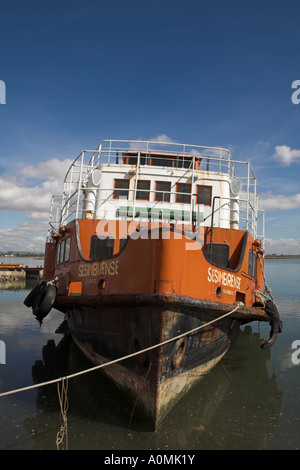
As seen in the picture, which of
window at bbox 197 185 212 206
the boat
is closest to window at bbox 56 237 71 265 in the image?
the boat

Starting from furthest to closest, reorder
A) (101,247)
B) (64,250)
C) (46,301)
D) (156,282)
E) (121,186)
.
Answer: (121,186), (64,250), (101,247), (46,301), (156,282)

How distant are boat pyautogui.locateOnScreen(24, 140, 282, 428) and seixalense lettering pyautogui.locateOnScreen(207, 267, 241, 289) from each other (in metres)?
0.02

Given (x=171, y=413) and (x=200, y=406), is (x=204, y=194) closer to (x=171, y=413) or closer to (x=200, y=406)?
(x=200, y=406)

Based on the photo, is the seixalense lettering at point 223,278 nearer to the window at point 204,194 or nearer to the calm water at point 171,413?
the calm water at point 171,413

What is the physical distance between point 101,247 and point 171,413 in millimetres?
3803

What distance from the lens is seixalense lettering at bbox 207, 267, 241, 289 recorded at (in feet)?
22.1

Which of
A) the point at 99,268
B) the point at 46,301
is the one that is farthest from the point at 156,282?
the point at 46,301

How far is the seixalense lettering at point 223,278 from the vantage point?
6740 mm

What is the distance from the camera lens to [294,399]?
7.80 meters

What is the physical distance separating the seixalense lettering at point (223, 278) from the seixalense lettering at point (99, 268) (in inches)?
70.7

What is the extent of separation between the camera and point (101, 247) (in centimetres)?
826

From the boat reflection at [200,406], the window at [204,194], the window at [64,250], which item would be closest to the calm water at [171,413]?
the boat reflection at [200,406]

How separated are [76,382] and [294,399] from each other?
196 inches

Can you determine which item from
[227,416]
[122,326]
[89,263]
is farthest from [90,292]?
[227,416]
